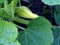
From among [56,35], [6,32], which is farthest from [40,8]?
[6,32]

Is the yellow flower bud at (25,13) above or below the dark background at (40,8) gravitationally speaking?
above

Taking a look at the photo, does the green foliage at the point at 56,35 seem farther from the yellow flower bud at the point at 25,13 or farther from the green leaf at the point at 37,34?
the yellow flower bud at the point at 25,13

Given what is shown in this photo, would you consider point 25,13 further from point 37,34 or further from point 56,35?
point 56,35

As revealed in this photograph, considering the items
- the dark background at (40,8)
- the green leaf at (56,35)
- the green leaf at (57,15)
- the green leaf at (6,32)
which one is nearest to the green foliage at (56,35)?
the green leaf at (56,35)

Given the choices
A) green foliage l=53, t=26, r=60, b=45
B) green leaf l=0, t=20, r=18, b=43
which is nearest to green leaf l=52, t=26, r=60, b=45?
green foliage l=53, t=26, r=60, b=45

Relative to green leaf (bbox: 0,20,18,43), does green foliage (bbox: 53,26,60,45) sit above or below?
below

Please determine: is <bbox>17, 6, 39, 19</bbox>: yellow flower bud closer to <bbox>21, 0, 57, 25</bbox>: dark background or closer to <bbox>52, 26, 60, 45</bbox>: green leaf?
<bbox>52, 26, 60, 45</bbox>: green leaf

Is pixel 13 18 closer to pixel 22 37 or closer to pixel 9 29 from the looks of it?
pixel 22 37

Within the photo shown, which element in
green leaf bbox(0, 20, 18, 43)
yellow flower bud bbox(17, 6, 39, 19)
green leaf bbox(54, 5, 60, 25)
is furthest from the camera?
green leaf bbox(54, 5, 60, 25)

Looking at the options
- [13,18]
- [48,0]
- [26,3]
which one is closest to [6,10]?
[13,18]
